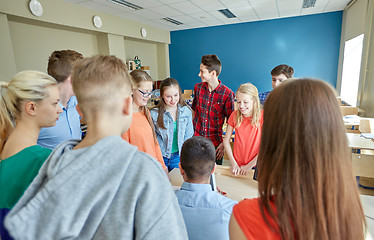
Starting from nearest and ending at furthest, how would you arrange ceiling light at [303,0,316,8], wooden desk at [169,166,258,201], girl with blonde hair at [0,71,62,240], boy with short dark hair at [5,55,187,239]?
boy with short dark hair at [5,55,187,239] → girl with blonde hair at [0,71,62,240] → wooden desk at [169,166,258,201] → ceiling light at [303,0,316,8]

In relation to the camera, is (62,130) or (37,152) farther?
(62,130)

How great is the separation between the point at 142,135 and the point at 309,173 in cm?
114

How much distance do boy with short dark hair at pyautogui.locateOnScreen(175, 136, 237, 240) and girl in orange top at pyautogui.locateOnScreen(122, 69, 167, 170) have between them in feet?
1.45

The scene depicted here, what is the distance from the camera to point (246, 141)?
1856 mm

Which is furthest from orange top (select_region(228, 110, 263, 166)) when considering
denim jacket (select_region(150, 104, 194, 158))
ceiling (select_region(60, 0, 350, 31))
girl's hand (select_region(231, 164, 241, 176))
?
ceiling (select_region(60, 0, 350, 31))

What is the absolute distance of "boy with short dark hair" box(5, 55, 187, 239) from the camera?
1.56ft

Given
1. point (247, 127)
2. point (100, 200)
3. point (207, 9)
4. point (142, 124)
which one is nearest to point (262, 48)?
point (207, 9)

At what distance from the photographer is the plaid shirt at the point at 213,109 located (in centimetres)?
231

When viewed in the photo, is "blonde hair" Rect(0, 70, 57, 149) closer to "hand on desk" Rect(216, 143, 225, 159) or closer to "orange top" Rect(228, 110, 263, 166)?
"orange top" Rect(228, 110, 263, 166)

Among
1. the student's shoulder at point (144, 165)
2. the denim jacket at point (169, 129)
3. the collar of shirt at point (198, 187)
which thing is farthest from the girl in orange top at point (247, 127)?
the student's shoulder at point (144, 165)

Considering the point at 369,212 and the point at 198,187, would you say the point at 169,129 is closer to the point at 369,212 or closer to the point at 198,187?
the point at 198,187

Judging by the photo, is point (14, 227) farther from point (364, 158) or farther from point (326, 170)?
point (364, 158)

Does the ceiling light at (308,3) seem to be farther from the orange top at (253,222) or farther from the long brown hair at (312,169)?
the orange top at (253,222)

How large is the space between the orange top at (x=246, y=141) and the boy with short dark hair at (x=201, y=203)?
0.80 metres
